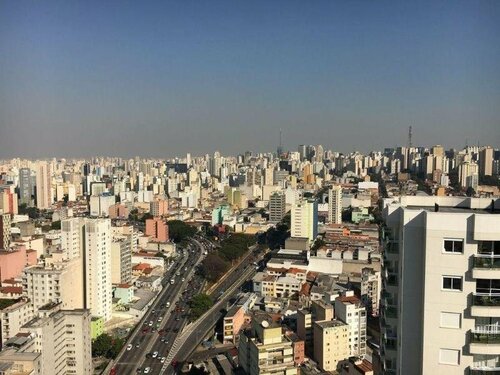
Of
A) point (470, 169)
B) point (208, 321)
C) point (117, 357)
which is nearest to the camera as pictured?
point (117, 357)

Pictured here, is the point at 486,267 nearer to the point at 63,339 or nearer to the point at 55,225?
the point at 63,339

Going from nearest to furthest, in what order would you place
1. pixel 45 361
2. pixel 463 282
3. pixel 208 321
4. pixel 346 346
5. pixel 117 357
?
1. pixel 463 282
2. pixel 45 361
3. pixel 346 346
4. pixel 117 357
5. pixel 208 321

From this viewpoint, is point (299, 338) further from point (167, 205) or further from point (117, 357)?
point (167, 205)

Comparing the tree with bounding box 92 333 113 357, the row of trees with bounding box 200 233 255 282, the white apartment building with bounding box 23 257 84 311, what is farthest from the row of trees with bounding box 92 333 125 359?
the row of trees with bounding box 200 233 255 282

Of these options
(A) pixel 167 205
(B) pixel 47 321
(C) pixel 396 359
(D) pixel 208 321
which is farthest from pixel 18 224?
(C) pixel 396 359

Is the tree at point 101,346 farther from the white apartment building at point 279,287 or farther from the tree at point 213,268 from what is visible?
the tree at point 213,268

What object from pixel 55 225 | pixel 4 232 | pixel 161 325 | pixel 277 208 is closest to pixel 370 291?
pixel 161 325
